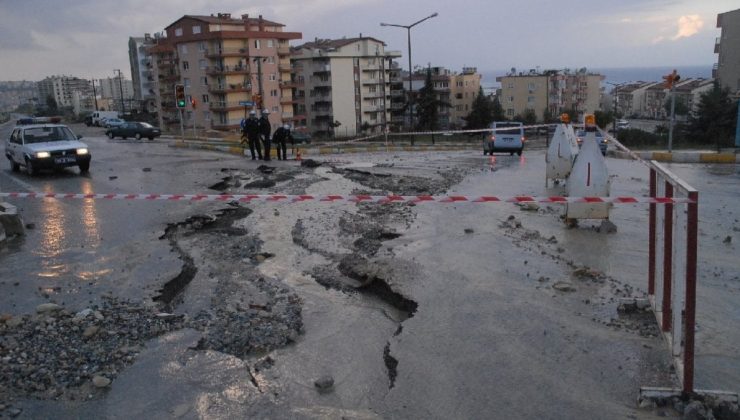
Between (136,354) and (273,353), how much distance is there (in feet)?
4.23

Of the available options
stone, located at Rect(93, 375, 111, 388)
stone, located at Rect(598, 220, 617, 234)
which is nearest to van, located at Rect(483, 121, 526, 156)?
stone, located at Rect(598, 220, 617, 234)

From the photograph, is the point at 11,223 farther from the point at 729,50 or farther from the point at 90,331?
the point at 729,50

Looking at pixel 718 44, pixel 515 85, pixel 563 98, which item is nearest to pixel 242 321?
pixel 718 44

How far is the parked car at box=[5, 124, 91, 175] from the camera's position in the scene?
18844 millimetres

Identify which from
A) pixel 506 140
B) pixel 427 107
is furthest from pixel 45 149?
pixel 427 107

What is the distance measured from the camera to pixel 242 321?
6.62 metres

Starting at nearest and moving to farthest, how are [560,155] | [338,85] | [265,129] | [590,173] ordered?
1. [590,173]
2. [560,155]
3. [265,129]
4. [338,85]

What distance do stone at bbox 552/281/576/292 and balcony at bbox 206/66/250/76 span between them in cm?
7886

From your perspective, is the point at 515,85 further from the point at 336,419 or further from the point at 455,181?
the point at 336,419

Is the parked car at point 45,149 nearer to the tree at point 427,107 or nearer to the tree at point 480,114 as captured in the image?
the tree at point 427,107

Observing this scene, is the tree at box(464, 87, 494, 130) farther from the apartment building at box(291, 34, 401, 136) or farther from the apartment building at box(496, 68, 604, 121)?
the apartment building at box(496, 68, 604, 121)

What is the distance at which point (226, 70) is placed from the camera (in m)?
81.9

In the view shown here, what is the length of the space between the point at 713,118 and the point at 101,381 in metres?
58.0

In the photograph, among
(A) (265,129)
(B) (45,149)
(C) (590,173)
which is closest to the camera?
(C) (590,173)
